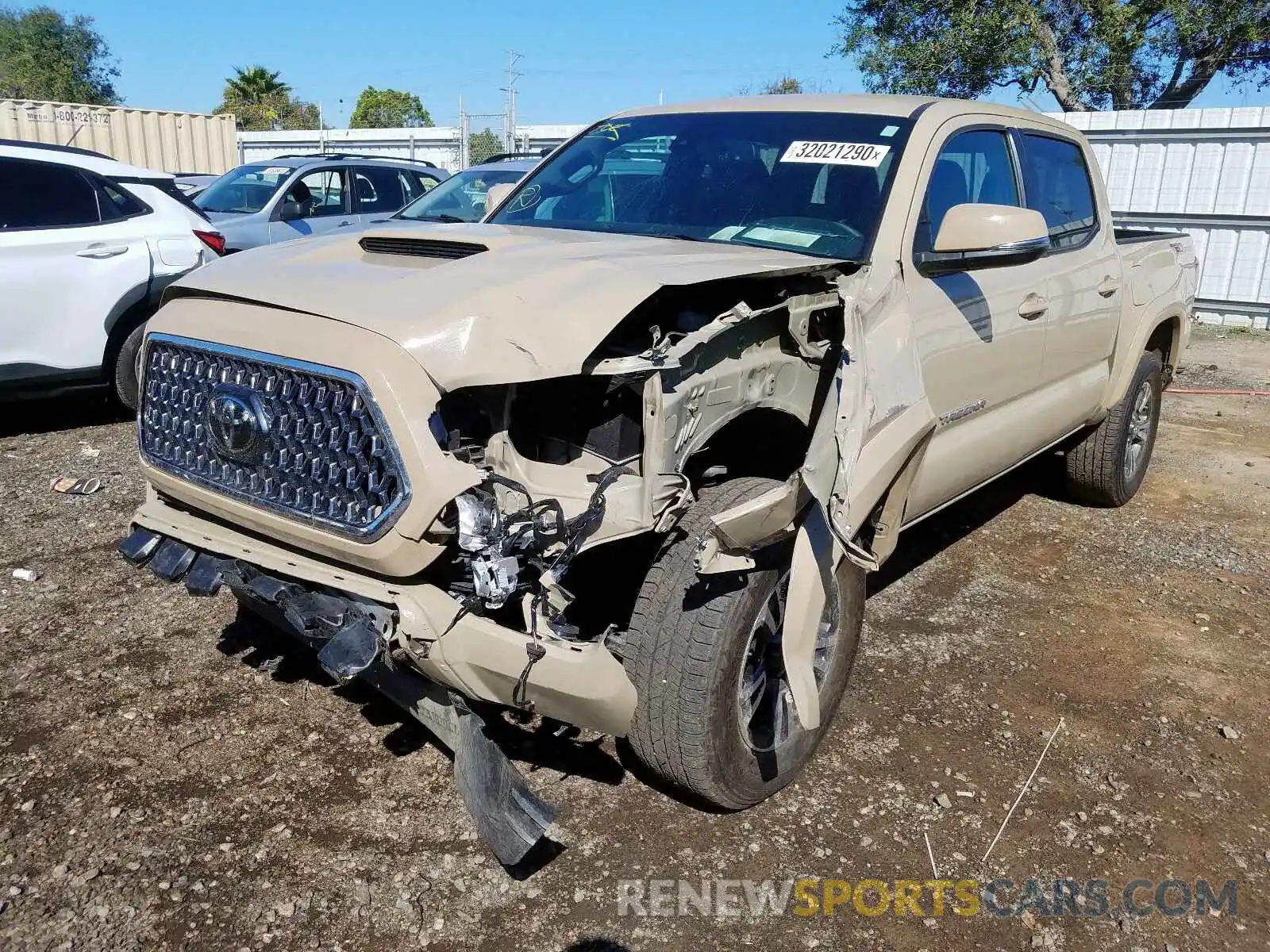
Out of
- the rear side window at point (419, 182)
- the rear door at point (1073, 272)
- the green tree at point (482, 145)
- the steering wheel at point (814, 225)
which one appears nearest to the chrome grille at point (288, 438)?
the steering wheel at point (814, 225)

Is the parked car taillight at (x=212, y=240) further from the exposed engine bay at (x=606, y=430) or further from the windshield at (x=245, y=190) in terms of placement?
the exposed engine bay at (x=606, y=430)

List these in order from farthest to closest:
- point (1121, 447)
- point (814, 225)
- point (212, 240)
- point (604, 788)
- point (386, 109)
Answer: point (386, 109), point (212, 240), point (1121, 447), point (814, 225), point (604, 788)

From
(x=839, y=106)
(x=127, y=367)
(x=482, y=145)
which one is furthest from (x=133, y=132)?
(x=839, y=106)

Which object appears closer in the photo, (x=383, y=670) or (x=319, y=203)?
(x=383, y=670)

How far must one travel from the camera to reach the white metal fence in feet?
39.6

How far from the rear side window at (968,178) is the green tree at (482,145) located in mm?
15883

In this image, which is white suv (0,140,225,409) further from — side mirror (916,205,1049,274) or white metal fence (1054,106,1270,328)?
white metal fence (1054,106,1270,328)

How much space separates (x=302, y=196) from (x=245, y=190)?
0.78m

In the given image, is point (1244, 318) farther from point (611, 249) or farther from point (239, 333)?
point (239, 333)

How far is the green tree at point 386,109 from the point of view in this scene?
5259 cm

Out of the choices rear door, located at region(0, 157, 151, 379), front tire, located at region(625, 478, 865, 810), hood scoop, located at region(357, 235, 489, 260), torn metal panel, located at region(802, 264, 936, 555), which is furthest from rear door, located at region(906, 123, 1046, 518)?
rear door, located at region(0, 157, 151, 379)

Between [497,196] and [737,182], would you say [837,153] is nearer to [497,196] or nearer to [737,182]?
[737,182]

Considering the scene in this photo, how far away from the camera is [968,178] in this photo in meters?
3.82

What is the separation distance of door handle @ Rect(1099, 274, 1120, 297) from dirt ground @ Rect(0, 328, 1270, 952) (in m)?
1.35
